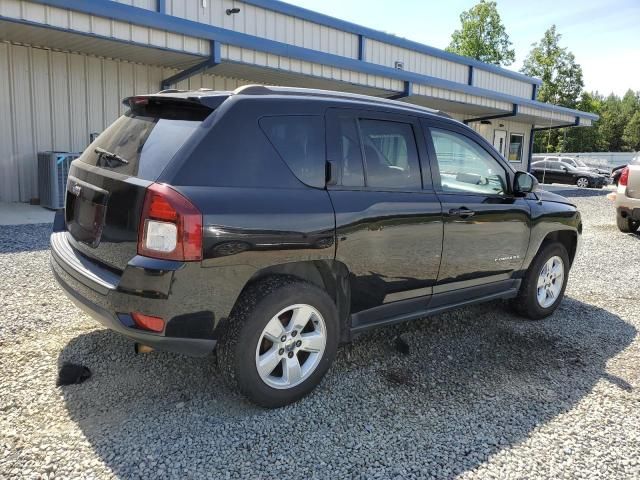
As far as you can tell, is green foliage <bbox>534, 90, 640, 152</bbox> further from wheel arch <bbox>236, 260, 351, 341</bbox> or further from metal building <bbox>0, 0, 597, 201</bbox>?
wheel arch <bbox>236, 260, 351, 341</bbox>

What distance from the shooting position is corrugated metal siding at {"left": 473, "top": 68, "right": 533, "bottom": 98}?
21312mm

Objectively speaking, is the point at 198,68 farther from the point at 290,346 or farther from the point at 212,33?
the point at 290,346

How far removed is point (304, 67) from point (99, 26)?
4707mm

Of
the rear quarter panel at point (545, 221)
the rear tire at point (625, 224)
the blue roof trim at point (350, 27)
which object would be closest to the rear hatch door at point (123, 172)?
the rear quarter panel at point (545, 221)

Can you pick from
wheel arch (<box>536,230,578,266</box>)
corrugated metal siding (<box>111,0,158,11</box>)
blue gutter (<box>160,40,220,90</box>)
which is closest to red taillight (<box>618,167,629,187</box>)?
wheel arch (<box>536,230,578,266</box>)

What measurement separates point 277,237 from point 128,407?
134 cm

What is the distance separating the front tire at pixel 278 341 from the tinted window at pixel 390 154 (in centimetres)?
93

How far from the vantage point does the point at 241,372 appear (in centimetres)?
283

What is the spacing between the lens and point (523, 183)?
438 centimetres

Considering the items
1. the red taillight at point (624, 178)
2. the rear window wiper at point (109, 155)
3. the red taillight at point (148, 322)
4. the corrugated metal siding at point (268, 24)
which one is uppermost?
the corrugated metal siding at point (268, 24)

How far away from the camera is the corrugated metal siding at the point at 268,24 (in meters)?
11.7

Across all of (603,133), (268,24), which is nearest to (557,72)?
(603,133)

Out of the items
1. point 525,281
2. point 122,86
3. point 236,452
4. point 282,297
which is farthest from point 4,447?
point 122,86

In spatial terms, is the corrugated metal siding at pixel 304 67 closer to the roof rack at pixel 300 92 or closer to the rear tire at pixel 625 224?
the rear tire at pixel 625 224
